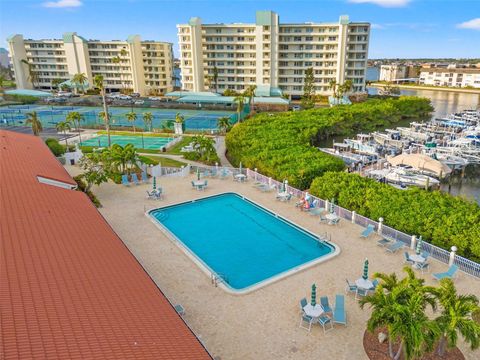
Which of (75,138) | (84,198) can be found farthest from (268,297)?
(75,138)

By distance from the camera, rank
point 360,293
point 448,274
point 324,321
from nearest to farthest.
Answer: point 324,321 → point 360,293 → point 448,274

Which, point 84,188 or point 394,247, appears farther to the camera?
point 84,188

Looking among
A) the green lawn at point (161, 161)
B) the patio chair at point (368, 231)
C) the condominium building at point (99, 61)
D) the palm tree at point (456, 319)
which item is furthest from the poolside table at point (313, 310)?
the condominium building at point (99, 61)

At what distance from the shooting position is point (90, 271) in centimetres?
1255

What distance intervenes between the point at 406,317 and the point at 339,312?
3.65 m

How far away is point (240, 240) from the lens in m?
21.4

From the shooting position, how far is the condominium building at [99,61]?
9939 centimetres

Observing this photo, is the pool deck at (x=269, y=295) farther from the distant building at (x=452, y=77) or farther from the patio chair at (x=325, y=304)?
the distant building at (x=452, y=77)

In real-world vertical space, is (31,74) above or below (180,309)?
above

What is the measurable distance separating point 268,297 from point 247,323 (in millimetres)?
1925

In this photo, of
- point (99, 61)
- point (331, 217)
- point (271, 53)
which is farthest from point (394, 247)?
point (99, 61)

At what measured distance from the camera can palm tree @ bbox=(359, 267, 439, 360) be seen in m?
10.0

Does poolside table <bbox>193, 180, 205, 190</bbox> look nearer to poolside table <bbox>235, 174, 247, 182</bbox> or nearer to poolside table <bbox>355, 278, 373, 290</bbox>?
poolside table <bbox>235, 174, 247, 182</bbox>

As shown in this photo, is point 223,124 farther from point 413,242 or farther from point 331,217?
point 413,242
